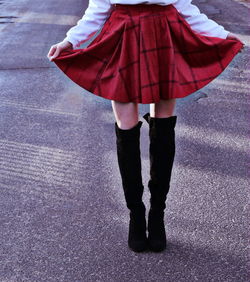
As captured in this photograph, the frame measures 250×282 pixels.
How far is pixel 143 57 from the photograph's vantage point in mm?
1878

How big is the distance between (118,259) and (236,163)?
1256 millimetres

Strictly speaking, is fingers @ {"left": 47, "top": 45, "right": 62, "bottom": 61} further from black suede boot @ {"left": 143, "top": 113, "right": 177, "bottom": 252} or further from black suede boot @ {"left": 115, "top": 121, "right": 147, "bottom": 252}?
black suede boot @ {"left": 143, "top": 113, "right": 177, "bottom": 252}

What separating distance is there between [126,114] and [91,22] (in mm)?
431

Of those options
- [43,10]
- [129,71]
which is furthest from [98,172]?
[43,10]

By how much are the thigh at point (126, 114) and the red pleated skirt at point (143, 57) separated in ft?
0.16

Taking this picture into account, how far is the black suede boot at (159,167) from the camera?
207 cm

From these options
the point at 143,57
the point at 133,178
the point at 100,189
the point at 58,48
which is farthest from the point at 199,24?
the point at 100,189

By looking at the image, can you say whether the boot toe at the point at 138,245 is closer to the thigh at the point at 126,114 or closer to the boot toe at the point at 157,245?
the boot toe at the point at 157,245

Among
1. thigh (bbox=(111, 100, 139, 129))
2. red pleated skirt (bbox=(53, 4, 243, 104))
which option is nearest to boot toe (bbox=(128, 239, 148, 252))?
thigh (bbox=(111, 100, 139, 129))

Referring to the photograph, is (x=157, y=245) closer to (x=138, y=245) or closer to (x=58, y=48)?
(x=138, y=245)

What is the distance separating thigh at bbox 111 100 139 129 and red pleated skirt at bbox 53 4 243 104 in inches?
1.9

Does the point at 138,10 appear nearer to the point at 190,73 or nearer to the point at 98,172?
the point at 190,73

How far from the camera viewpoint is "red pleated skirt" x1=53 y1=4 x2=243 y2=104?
6.15 feet

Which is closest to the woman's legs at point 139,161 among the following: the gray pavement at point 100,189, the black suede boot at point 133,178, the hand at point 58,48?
the black suede boot at point 133,178
